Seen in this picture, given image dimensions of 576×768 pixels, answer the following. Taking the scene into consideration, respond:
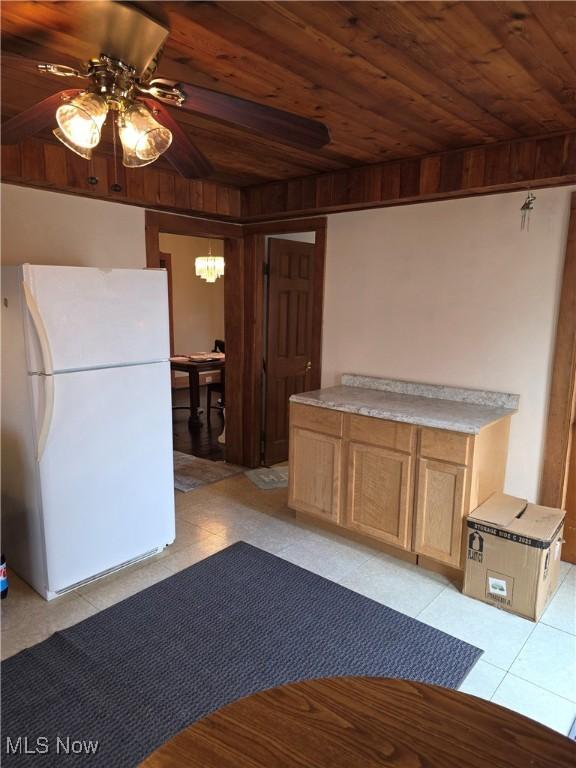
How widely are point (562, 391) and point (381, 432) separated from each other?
1052 mm

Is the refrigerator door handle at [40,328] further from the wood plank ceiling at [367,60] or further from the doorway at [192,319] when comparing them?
the doorway at [192,319]

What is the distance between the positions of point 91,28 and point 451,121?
1.70 metres

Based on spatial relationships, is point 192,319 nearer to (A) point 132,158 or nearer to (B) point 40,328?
(B) point 40,328

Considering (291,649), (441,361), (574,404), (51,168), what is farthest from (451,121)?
(291,649)

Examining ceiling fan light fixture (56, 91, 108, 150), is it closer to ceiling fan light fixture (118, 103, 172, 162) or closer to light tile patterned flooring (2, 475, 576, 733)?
ceiling fan light fixture (118, 103, 172, 162)

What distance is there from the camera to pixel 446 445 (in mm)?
2701

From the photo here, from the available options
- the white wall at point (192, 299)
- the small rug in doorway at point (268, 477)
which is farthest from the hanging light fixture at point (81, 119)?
the white wall at point (192, 299)

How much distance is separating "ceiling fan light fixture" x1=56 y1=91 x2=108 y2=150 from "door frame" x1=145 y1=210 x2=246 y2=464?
7.57 ft

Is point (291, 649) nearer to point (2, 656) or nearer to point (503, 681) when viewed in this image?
point (503, 681)

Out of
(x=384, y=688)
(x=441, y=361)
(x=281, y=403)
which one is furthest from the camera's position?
(x=281, y=403)

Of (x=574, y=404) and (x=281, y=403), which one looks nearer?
(x=574, y=404)

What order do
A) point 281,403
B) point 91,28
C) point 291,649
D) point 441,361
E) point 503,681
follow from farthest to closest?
point 281,403
point 441,361
point 291,649
point 503,681
point 91,28

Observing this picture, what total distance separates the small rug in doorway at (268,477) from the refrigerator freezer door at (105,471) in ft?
4.23

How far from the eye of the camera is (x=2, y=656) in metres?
2.17
